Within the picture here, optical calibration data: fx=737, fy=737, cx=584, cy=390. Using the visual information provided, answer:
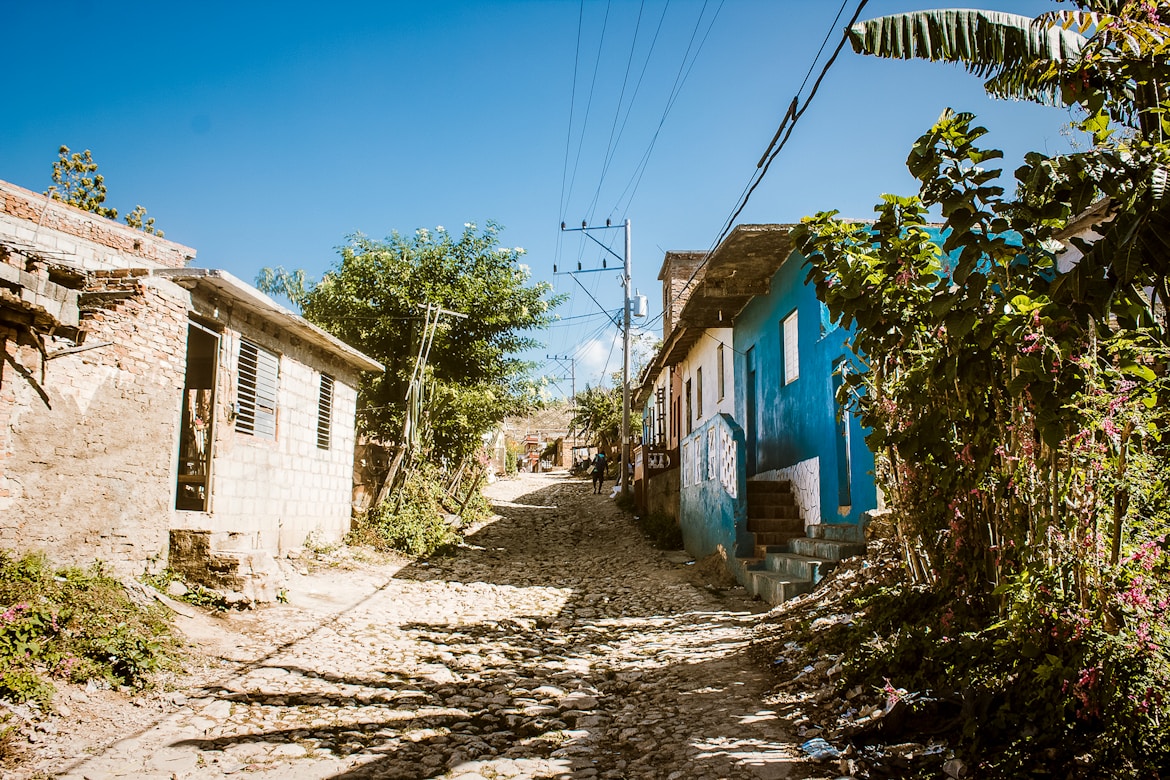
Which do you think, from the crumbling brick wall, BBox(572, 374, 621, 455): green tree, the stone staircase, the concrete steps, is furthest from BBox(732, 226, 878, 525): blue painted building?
BBox(572, 374, 621, 455): green tree

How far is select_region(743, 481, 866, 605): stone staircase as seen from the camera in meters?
8.23

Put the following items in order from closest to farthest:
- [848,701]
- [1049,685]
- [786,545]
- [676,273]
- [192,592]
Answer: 1. [1049,685]
2. [848,701]
3. [192,592]
4. [786,545]
5. [676,273]

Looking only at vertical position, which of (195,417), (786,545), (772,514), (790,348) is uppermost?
(790,348)

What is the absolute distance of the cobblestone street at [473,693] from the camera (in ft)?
14.2

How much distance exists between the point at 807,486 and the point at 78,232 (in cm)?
1349

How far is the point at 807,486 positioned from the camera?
11117 millimetres

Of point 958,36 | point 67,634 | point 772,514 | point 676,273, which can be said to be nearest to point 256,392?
point 67,634

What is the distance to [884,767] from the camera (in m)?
3.80

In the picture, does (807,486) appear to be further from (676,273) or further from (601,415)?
(601,415)

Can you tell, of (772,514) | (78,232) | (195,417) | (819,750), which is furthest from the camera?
(78,232)

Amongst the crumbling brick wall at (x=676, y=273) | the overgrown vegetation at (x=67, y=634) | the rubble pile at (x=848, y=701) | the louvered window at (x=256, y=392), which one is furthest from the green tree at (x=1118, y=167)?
the crumbling brick wall at (x=676, y=273)

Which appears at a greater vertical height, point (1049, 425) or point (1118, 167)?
point (1118, 167)

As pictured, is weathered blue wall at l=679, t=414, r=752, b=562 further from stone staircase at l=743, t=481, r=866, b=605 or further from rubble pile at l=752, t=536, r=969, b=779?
rubble pile at l=752, t=536, r=969, b=779

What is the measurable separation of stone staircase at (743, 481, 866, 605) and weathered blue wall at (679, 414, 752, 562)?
15.0 inches
